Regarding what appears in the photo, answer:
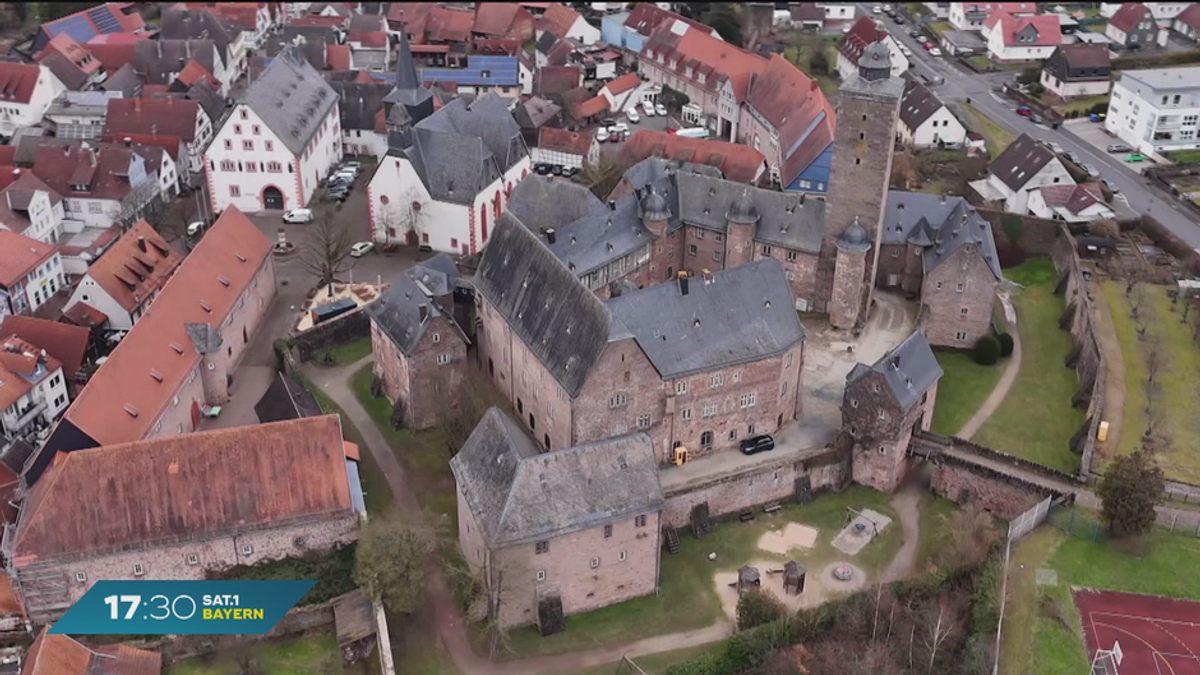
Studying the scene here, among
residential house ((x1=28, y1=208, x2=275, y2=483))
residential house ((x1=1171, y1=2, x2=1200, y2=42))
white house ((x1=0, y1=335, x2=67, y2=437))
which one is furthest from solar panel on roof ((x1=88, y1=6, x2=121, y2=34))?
residential house ((x1=1171, y1=2, x2=1200, y2=42))

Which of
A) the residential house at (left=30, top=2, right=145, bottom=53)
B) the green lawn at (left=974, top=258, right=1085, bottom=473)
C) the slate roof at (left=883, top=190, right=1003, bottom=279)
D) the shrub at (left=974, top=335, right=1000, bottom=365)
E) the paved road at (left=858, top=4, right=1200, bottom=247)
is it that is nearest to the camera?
the green lawn at (left=974, top=258, right=1085, bottom=473)

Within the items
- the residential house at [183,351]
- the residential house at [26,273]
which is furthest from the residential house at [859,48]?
the residential house at [26,273]

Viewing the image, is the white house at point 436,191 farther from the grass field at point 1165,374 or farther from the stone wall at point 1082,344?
the grass field at point 1165,374

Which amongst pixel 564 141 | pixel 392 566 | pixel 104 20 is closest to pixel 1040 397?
pixel 392 566

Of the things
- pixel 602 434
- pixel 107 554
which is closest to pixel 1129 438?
pixel 602 434

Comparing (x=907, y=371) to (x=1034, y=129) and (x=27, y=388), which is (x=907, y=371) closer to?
(x=27, y=388)

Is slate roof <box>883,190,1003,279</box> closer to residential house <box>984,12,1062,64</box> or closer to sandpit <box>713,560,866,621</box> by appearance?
sandpit <box>713,560,866,621</box>
